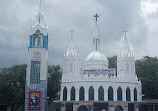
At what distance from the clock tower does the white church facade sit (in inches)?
207

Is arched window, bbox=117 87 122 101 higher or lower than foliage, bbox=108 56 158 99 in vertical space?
lower

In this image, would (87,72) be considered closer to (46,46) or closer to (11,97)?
(46,46)

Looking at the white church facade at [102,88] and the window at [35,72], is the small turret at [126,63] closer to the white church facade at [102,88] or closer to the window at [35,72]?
the white church facade at [102,88]

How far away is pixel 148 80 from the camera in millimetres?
57625

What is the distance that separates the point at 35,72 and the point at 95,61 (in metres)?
13.7

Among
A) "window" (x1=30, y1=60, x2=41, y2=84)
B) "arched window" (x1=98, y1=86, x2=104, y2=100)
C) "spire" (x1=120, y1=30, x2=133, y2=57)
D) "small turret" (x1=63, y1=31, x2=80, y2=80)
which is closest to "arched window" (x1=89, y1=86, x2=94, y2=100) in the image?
"arched window" (x1=98, y1=86, x2=104, y2=100)

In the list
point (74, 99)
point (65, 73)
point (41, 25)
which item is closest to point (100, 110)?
point (74, 99)

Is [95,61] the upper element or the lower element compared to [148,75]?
upper

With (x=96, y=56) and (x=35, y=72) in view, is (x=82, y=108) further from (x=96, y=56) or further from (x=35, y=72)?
(x=96, y=56)

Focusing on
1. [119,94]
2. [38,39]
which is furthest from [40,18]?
[119,94]

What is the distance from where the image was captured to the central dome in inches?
2092

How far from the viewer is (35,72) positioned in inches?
1802

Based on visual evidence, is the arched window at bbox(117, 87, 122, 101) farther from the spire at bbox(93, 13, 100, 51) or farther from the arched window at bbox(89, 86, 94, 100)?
the spire at bbox(93, 13, 100, 51)

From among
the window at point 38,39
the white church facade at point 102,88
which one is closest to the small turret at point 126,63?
the white church facade at point 102,88
